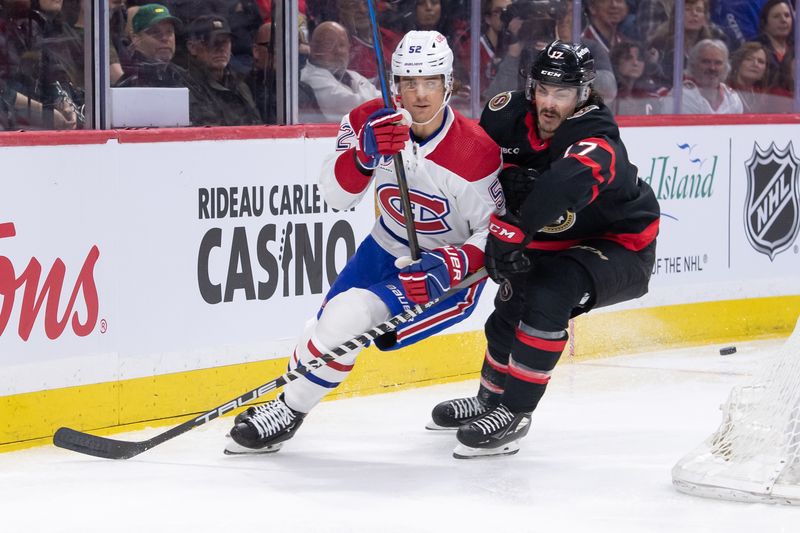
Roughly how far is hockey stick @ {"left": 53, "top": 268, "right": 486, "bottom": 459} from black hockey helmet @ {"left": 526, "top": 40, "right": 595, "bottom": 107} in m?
0.63

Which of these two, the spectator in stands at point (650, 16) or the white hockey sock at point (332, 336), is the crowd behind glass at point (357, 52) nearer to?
the spectator in stands at point (650, 16)

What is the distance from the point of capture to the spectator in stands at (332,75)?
15.9 feet

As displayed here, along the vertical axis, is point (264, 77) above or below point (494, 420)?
above

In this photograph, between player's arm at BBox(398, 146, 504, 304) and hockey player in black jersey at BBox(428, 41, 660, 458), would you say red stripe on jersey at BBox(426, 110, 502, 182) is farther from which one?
hockey player in black jersey at BBox(428, 41, 660, 458)

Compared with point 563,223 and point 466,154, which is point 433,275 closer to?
point 466,154

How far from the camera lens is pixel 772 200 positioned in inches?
245

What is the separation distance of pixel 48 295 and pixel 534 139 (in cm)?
138

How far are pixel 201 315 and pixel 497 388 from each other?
0.92 meters

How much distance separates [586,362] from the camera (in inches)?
215

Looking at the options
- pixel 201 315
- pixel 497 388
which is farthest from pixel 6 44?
pixel 497 388

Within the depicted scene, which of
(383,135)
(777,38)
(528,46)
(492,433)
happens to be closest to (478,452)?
(492,433)

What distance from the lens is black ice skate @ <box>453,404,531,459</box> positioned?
3.76 meters

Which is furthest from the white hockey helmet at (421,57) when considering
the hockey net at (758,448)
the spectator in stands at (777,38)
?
the spectator in stands at (777,38)

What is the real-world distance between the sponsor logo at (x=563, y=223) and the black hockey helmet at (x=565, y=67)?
1.04ft
